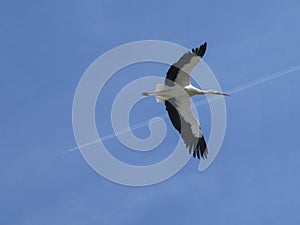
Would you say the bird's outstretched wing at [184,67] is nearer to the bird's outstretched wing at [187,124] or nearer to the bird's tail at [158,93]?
the bird's tail at [158,93]

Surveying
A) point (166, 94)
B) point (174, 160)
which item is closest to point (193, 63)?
point (166, 94)

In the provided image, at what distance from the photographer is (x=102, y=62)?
2052 centimetres

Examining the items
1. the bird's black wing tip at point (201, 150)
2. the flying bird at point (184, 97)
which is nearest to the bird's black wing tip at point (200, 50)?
the flying bird at point (184, 97)

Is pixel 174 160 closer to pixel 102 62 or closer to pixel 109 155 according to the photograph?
pixel 109 155

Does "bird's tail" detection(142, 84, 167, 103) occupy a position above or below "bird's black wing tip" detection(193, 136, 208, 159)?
above

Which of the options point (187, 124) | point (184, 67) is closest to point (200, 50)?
point (184, 67)

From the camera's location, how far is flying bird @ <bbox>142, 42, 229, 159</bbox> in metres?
19.8

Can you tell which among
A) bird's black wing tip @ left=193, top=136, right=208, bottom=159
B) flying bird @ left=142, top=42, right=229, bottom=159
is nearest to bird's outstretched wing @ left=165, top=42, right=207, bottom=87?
flying bird @ left=142, top=42, right=229, bottom=159

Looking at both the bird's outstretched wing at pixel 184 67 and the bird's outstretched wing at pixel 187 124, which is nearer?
the bird's outstretched wing at pixel 184 67

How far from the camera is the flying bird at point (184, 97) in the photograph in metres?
19.8

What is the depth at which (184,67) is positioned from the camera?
20.0m

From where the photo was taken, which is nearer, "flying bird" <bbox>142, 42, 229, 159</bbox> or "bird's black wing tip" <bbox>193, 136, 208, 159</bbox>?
"flying bird" <bbox>142, 42, 229, 159</bbox>

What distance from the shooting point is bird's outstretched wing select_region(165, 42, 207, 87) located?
19.4 meters

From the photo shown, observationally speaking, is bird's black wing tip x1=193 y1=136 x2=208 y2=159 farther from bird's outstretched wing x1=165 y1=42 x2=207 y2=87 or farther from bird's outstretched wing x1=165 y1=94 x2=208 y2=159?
bird's outstretched wing x1=165 y1=42 x2=207 y2=87
